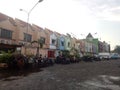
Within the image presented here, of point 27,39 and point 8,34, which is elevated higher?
point 8,34

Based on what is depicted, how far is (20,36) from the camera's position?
3825cm

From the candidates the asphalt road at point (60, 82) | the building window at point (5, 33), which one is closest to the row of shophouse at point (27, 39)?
the building window at point (5, 33)

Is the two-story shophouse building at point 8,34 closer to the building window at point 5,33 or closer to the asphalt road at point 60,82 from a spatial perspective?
the building window at point 5,33

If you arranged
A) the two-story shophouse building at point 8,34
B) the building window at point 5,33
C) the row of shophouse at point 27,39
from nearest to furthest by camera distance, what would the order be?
the two-story shophouse building at point 8,34 → the building window at point 5,33 → the row of shophouse at point 27,39

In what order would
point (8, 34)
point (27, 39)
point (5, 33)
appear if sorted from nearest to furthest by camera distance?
point (5, 33) < point (8, 34) < point (27, 39)

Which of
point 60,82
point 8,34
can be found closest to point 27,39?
point 8,34

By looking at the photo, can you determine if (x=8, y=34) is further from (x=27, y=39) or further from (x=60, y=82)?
(x=60, y=82)

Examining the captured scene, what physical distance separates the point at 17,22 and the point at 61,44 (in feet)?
64.4

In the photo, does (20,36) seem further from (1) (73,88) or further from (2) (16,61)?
(1) (73,88)

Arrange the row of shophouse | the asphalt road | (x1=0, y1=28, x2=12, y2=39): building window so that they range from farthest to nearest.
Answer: the row of shophouse → (x1=0, y1=28, x2=12, y2=39): building window → the asphalt road

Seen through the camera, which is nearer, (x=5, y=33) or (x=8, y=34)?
(x=5, y=33)

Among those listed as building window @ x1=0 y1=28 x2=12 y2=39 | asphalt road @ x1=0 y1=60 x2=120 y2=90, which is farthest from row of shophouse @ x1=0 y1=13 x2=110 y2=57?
asphalt road @ x1=0 y1=60 x2=120 y2=90

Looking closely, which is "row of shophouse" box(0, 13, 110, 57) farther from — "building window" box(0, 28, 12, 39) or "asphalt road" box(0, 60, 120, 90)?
"asphalt road" box(0, 60, 120, 90)

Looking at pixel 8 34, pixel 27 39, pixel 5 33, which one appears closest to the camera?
pixel 5 33
